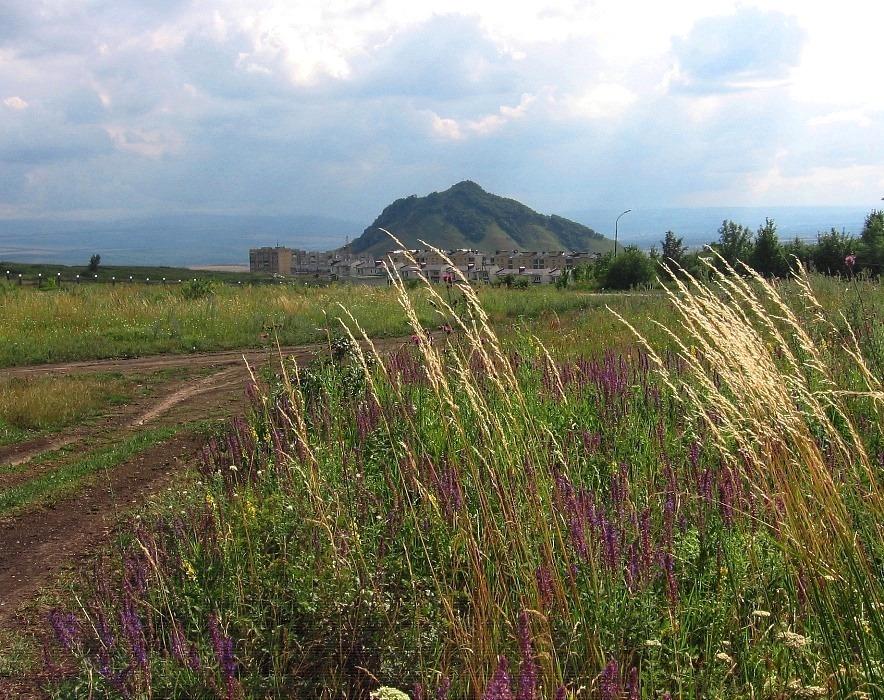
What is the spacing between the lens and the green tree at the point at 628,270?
41219 mm

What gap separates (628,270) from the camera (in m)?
41.6

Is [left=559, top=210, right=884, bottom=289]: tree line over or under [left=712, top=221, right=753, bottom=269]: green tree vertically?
under

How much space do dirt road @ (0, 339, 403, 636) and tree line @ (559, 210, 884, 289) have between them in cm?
2139

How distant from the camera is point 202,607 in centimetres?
346

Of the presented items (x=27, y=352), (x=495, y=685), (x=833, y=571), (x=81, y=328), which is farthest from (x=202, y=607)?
(x=81, y=328)

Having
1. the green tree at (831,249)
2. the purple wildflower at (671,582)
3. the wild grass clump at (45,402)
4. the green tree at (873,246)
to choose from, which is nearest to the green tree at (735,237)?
the green tree at (873,246)

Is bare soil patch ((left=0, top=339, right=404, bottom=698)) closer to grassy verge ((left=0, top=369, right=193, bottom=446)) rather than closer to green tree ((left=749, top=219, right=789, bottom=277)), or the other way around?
grassy verge ((left=0, top=369, right=193, bottom=446))

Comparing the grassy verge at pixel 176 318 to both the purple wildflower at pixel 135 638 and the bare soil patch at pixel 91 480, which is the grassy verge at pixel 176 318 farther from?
the purple wildflower at pixel 135 638

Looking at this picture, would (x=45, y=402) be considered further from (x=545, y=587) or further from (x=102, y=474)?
(x=545, y=587)

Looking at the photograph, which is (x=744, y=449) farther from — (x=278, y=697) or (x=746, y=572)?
(x=278, y=697)

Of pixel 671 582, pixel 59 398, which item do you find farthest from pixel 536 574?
pixel 59 398

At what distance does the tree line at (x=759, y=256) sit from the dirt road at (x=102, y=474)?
21.4 meters

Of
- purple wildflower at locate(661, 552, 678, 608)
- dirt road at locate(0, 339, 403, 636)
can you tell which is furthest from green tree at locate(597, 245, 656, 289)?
purple wildflower at locate(661, 552, 678, 608)

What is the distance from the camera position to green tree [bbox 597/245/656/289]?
1623 inches
